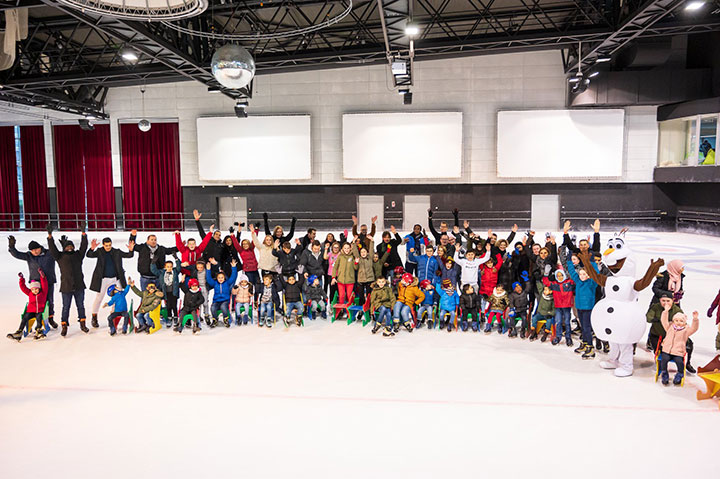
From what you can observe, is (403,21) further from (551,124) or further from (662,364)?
(551,124)

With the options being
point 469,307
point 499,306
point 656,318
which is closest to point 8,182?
point 469,307

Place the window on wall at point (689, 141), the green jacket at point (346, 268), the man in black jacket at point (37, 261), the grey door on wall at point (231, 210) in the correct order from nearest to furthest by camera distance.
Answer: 1. the man in black jacket at point (37, 261)
2. the green jacket at point (346, 268)
3. the window on wall at point (689, 141)
4. the grey door on wall at point (231, 210)

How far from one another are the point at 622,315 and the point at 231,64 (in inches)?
201

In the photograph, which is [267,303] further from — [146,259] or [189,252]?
[146,259]

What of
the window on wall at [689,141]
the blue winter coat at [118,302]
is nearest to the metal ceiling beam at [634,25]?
the window on wall at [689,141]

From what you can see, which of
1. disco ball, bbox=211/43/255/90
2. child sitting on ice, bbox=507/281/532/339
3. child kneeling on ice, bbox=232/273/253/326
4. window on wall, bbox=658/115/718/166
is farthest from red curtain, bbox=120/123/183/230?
window on wall, bbox=658/115/718/166

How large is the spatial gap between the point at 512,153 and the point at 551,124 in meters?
1.85

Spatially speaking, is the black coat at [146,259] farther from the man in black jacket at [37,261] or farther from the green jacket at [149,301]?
the man in black jacket at [37,261]

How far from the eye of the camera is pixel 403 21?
9.67m

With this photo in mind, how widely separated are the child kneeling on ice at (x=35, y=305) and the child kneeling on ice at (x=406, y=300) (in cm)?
473

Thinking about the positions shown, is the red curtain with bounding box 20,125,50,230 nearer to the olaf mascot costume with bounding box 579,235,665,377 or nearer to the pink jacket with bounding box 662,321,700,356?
the olaf mascot costume with bounding box 579,235,665,377

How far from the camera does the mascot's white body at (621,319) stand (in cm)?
450

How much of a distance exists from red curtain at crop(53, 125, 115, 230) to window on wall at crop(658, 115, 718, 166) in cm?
2386

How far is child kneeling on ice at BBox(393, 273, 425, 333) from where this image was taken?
6.25 metres
